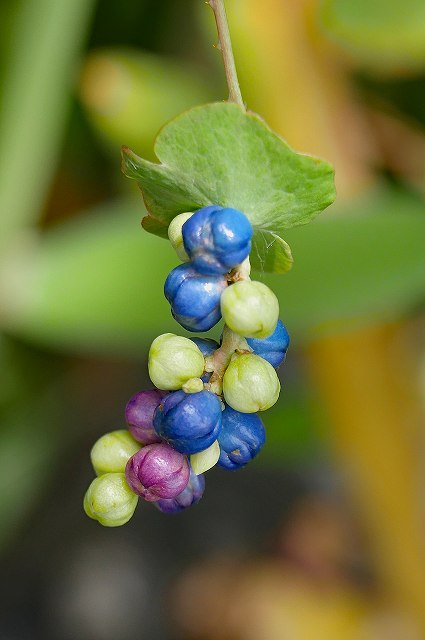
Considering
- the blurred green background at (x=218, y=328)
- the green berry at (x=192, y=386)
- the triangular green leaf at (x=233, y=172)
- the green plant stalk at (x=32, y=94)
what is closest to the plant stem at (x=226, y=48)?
the triangular green leaf at (x=233, y=172)

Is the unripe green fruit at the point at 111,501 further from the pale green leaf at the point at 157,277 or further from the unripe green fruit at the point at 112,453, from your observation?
the pale green leaf at the point at 157,277

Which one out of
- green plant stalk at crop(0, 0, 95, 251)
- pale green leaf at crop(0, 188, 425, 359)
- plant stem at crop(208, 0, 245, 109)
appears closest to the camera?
plant stem at crop(208, 0, 245, 109)

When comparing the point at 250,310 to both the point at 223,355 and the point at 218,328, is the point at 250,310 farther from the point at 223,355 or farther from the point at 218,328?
the point at 218,328

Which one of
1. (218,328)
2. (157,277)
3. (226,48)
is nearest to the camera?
(226,48)

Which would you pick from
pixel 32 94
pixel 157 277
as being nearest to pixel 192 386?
pixel 157 277

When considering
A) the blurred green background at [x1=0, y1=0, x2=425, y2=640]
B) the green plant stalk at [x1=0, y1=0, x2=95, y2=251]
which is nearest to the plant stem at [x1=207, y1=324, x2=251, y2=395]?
the blurred green background at [x1=0, y1=0, x2=425, y2=640]

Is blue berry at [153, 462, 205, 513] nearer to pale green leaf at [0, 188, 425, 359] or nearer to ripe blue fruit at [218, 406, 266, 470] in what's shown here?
ripe blue fruit at [218, 406, 266, 470]

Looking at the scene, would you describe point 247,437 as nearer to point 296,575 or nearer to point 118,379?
point 296,575
